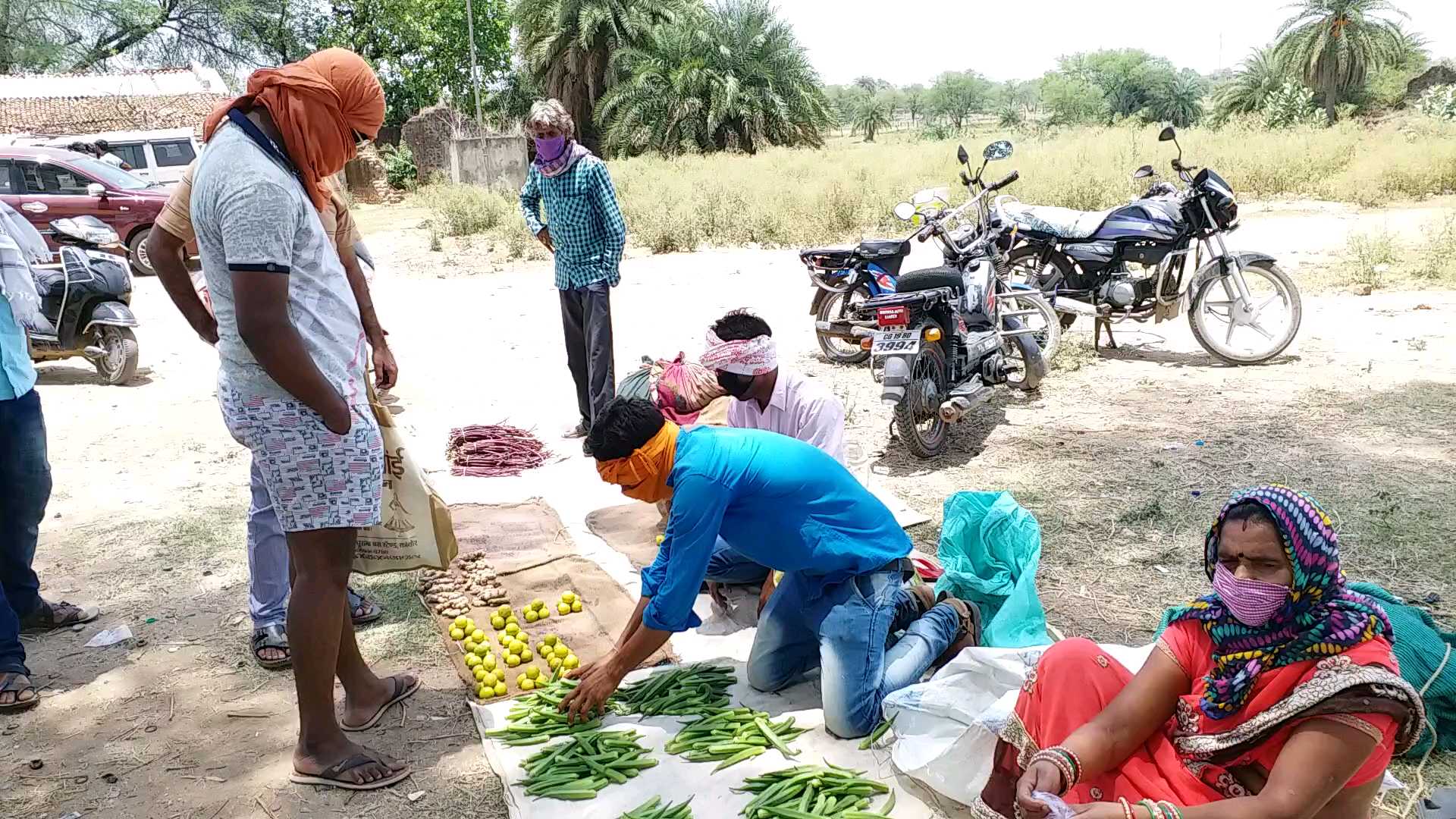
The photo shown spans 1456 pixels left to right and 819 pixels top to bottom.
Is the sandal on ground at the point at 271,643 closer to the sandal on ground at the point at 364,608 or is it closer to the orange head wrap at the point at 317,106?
the sandal on ground at the point at 364,608

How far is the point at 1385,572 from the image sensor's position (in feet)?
13.4

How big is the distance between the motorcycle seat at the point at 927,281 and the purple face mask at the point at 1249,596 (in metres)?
3.67

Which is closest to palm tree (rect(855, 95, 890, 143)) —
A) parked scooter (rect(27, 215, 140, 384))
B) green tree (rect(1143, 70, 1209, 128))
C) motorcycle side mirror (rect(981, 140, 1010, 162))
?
green tree (rect(1143, 70, 1209, 128))

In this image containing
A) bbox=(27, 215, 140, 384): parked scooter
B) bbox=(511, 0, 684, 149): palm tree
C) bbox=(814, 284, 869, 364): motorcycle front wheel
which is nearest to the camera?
bbox=(814, 284, 869, 364): motorcycle front wheel

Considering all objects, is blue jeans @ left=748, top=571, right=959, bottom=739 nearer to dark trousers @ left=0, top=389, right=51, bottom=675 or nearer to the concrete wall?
dark trousers @ left=0, top=389, right=51, bottom=675

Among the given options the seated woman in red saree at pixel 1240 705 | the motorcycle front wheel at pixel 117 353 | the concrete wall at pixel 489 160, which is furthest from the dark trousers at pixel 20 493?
the concrete wall at pixel 489 160

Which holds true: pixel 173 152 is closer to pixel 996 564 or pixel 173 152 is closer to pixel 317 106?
pixel 317 106

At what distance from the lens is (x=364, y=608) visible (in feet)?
13.7

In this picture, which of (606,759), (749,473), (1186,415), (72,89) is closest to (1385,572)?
(1186,415)

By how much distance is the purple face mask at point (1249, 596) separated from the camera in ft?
7.16

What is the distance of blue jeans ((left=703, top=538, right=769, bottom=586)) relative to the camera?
13.6 ft

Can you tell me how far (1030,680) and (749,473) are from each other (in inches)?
39.2

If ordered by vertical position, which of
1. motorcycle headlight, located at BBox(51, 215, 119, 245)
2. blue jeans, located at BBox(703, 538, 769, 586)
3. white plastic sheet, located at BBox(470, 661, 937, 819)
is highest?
motorcycle headlight, located at BBox(51, 215, 119, 245)

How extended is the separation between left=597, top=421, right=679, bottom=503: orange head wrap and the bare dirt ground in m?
1.00
